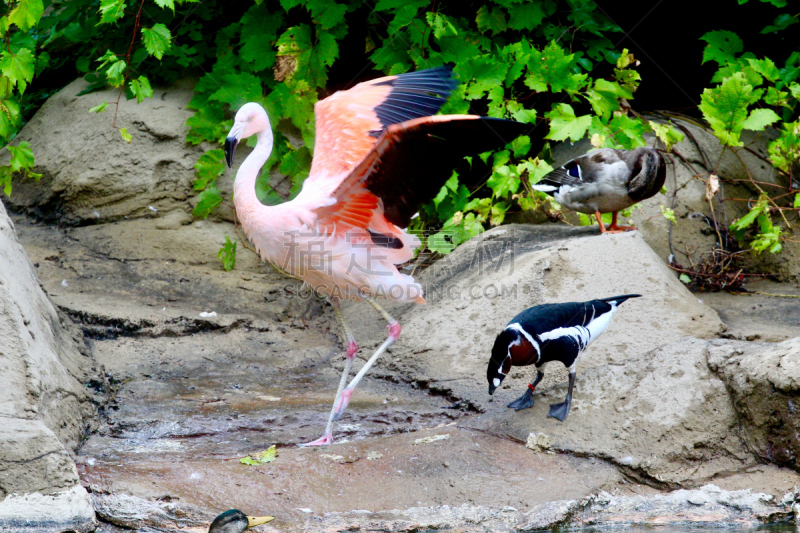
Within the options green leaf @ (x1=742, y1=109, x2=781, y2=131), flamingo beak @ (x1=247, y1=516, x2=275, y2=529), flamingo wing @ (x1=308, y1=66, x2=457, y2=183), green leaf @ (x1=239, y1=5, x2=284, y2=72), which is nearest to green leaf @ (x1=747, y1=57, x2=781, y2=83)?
green leaf @ (x1=742, y1=109, x2=781, y2=131)

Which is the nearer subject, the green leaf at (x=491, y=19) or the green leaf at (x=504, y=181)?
the green leaf at (x=504, y=181)

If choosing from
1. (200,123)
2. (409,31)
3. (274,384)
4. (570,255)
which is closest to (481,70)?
(409,31)

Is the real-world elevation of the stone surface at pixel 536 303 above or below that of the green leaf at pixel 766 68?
below

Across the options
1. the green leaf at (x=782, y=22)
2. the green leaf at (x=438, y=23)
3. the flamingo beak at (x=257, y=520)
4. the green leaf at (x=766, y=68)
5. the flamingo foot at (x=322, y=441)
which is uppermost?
the green leaf at (x=438, y=23)

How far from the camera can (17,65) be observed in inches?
185

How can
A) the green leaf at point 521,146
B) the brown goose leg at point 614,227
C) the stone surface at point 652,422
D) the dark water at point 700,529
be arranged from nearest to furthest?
the dark water at point 700,529 < the stone surface at point 652,422 < the brown goose leg at point 614,227 < the green leaf at point 521,146

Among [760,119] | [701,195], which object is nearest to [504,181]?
[701,195]

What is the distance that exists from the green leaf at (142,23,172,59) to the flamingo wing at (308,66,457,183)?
178 centimetres

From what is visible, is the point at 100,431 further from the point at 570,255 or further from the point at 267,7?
the point at 267,7

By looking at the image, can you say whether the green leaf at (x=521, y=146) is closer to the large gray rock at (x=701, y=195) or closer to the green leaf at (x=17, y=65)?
the large gray rock at (x=701, y=195)

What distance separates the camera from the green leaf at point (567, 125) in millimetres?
5152

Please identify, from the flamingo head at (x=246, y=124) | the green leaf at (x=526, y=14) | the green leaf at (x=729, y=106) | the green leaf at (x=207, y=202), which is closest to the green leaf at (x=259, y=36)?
the green leaf at (x=207, y=202)

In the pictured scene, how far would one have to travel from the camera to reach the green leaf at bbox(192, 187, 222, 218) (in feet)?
18.7

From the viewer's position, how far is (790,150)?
551 centimetres
